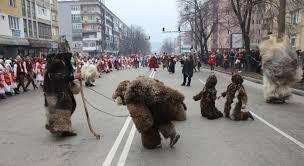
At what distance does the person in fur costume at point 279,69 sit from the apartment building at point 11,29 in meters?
26.3

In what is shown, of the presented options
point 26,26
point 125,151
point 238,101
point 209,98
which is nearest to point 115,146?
point 125,151

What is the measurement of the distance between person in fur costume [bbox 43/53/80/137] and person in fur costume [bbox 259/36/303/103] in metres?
6.94

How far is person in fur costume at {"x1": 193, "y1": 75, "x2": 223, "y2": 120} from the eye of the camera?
30.1 ft

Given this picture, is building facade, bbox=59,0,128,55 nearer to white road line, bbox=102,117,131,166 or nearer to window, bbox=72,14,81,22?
window, bbox=72,14,81,22

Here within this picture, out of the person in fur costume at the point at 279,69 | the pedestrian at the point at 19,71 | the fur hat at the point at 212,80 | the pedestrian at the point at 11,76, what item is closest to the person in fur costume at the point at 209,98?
the fur hat at the point at 212,80

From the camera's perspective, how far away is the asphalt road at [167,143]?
584 cm

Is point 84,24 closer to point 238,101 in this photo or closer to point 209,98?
point 209,98

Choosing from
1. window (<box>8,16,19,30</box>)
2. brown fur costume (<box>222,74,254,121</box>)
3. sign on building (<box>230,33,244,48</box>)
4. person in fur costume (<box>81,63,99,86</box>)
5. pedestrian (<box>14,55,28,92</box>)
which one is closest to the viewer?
brown fur costume (<box>222,74,254,121</box>)

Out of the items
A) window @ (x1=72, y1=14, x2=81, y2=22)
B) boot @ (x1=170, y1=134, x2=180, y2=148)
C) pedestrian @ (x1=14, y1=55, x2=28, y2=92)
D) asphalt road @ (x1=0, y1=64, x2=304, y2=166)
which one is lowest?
asphalt road @ (x1=0, y1=64, x2=304, y2=166)

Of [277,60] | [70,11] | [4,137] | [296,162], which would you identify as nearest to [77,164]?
[4,137]

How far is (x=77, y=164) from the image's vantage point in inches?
226

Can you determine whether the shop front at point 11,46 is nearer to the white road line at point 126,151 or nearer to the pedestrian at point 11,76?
the pedestrian at point 11,76

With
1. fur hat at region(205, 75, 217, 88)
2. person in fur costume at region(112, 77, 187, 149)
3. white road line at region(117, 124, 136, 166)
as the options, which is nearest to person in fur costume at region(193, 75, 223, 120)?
fur hat at region(205, 75, 217, 88)

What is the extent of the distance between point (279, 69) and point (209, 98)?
365cm
